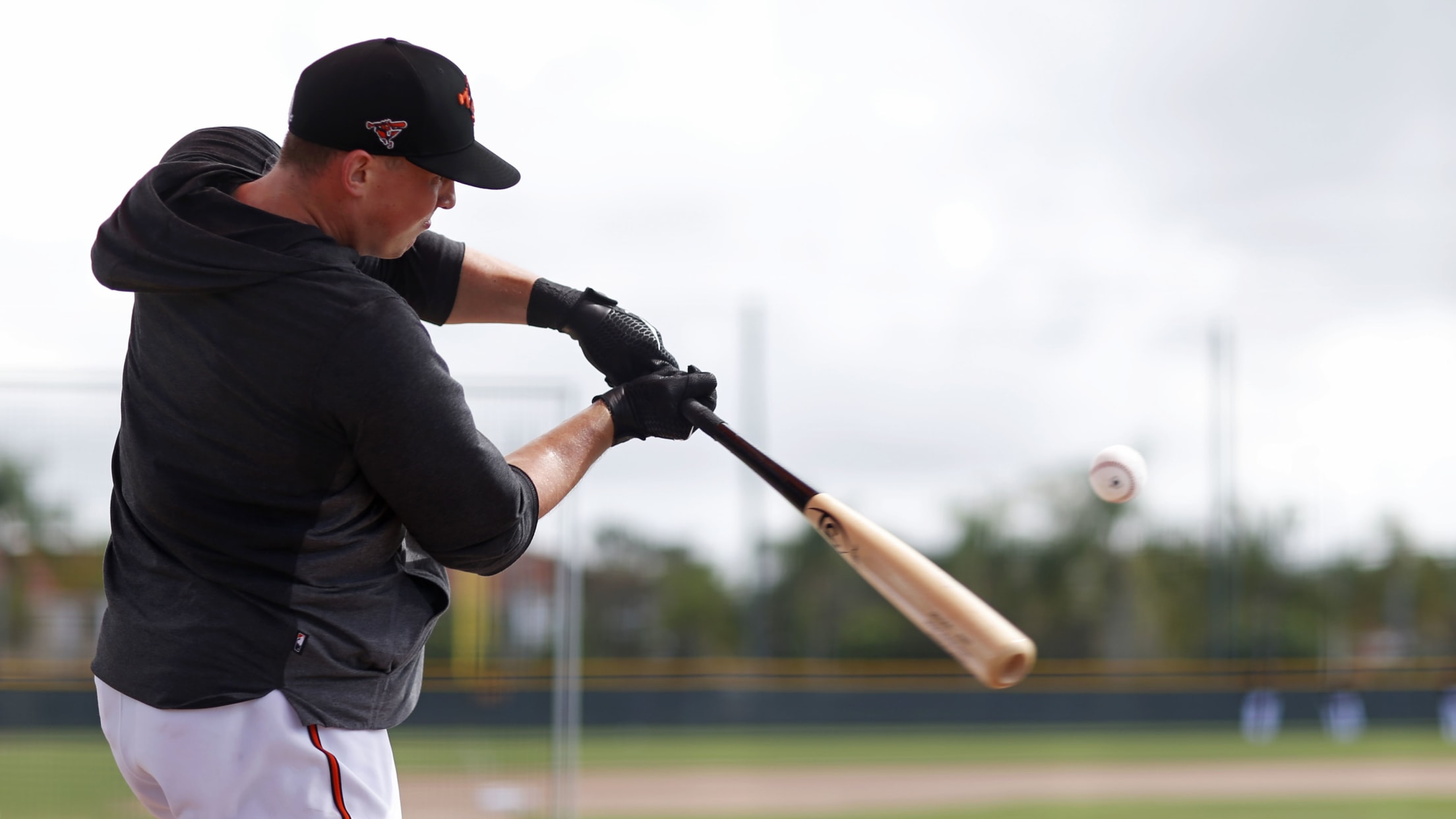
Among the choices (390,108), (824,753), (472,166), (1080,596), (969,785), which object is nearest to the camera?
(390,108)

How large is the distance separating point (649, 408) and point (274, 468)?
2.50ft

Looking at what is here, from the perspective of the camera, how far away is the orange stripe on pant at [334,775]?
198 cm

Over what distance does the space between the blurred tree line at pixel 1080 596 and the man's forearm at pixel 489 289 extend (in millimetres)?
18649

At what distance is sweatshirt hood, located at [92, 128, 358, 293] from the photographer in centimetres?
199

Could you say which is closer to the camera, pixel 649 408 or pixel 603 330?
pixel 649 408

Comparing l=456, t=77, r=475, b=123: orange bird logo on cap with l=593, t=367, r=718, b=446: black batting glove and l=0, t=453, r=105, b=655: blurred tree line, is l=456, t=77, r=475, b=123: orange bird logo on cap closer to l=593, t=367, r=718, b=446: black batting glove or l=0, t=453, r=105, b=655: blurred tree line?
l=593, t=367, r=718, b=446: black batting glove

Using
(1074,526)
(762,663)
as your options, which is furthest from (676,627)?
(1074,526)

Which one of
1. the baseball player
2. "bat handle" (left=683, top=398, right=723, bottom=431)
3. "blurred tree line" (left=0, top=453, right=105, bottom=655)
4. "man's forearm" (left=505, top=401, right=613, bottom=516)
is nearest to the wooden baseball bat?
"bat handle" (left=683, top=398, right=723, bottom=431)

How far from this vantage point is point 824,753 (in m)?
18.2

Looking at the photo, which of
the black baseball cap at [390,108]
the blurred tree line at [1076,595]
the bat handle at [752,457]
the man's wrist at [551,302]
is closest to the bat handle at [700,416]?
the bat handle at [752,457]

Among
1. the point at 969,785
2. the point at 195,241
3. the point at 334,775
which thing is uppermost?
the point at 195,241

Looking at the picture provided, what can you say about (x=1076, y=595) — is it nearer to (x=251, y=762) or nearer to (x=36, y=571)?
(x=36, y=571)

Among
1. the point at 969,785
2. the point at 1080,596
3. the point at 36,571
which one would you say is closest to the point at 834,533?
the point at 36,571

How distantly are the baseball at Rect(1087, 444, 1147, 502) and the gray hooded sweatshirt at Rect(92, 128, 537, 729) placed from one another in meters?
1.86
